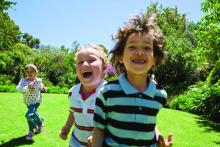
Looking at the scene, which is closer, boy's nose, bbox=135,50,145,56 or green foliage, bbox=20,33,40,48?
boy's nose, bbox=135,50,145,56

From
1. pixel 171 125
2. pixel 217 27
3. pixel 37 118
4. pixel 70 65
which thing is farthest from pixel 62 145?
pixel 70 65

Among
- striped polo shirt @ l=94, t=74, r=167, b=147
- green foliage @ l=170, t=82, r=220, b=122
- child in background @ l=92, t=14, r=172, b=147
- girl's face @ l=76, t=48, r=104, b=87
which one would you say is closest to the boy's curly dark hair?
child in background @ l=92, t=14, r=172, b=147

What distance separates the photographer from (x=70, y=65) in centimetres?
3453

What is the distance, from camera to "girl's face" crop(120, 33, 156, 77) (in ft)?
8.29

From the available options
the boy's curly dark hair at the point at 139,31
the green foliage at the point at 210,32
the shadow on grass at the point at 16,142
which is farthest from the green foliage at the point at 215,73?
the boy's curly dark hair at the point at 139,31

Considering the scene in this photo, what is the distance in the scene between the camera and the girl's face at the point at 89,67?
3.32 metres

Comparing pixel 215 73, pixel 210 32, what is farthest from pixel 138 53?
pixel 215 73

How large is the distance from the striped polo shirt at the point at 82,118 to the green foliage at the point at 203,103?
13.5 meters

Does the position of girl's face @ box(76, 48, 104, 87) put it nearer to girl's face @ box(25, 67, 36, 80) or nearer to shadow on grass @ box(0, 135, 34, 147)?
shadow on grass @ box(0, 135, 34, 147)

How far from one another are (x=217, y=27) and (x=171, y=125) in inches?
151

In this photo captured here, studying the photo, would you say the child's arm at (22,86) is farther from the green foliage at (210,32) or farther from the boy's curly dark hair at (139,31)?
the green foliage at (210,32)

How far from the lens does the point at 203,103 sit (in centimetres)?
1755

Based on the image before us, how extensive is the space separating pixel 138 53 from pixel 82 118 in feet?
3.60

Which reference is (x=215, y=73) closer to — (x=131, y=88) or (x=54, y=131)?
(x=54, y=131)
